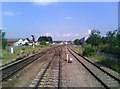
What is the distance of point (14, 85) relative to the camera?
1470 centimetres

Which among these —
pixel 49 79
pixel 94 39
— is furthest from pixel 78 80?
pixel 94 39

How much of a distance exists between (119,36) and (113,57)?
260 centimetres

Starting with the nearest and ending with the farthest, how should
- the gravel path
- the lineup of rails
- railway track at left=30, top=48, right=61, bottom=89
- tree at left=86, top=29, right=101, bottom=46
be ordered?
railway track at left=30, top=48, right=61, bottom=89 → the lineup of rails → the gravel path → tree at left=86, top=29, right=101, bottom=46

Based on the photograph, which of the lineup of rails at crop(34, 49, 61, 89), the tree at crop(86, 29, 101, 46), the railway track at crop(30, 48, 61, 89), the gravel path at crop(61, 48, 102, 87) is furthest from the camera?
the tree at crop(86, 29, 101, 46)

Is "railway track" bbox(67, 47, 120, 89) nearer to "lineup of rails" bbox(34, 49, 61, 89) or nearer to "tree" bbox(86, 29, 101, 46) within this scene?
"lineup of rails" bbox(34, 49, 61, 89)

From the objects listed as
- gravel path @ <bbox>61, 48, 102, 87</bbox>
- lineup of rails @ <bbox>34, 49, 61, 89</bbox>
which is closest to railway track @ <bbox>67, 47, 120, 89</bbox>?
gravel path @ <bbox>61, 48, 102, 87</bbox>

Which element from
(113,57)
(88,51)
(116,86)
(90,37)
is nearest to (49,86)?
(116,86)

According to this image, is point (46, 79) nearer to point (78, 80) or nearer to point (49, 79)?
point (49, 79)

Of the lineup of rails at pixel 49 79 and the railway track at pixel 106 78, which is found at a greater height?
the lineup of rails at pixel 49 79

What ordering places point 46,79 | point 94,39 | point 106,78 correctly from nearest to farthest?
point 46,79
point 106,78
point 94,39

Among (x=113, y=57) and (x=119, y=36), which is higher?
(x=119, y=36)

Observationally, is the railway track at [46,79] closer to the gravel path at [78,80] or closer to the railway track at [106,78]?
the gravel path at [78,80]

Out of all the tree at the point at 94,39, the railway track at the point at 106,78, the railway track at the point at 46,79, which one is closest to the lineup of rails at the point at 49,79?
the railway track at the point at 46,79

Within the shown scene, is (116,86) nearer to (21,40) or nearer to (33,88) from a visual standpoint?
(33,88)
